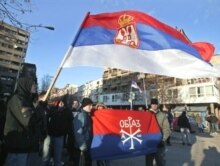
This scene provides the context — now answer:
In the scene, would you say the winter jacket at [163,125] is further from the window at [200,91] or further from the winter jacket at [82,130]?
the window at [200,91]

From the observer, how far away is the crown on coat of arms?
282 inches

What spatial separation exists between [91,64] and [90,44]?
20.2 inches

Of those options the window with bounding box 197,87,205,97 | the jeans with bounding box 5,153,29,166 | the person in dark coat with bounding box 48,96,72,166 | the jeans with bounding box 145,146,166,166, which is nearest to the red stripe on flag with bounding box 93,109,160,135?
the jeans with bounding box 145,146,166,166

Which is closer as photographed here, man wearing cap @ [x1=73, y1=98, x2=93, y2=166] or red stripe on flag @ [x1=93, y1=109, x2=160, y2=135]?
A: man wearing cap @ [x1=73, y1=98, x2=93, y2=166]

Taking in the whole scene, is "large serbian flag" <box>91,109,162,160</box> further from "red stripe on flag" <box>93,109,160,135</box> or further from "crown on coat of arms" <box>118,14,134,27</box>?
"crown on coat of arms" <box>118,14,134,27</box>

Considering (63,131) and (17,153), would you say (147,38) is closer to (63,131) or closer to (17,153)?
(63,131)

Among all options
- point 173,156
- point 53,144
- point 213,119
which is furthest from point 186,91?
point 53,144

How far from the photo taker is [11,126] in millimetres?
4562

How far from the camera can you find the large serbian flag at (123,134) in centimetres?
700

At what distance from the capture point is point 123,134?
732cm

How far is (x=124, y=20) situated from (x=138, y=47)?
667 millimetres

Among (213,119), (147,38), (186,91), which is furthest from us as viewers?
(186,91)

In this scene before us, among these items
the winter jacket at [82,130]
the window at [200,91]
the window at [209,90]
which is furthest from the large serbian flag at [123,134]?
the window at [200,91]

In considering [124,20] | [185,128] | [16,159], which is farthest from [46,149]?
[185,128]
